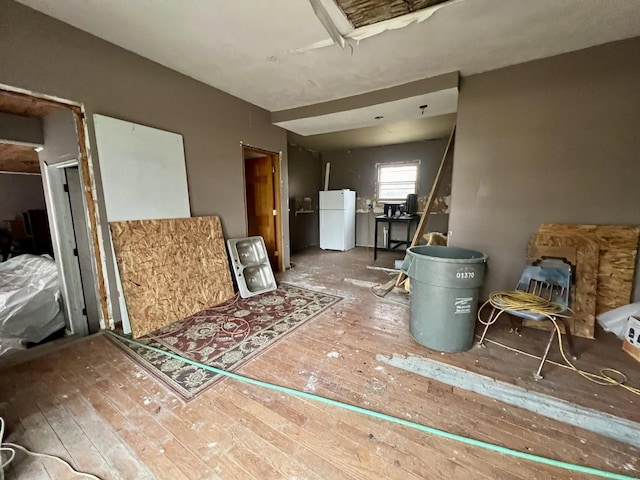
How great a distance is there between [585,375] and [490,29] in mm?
2822

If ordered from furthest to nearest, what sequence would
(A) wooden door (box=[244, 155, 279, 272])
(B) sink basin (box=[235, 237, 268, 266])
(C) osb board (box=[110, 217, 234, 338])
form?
(A) wooden door (box=[244, 155, 279, 272]) < (B) sink basin (box=[235, 237, 268, 266]) < (C) osb board (box=[110, 217, 234, 338])

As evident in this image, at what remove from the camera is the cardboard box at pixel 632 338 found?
200 cm

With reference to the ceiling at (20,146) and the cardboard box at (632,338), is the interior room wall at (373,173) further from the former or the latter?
the ceiling at (20,146)

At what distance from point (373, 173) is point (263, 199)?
3364mm

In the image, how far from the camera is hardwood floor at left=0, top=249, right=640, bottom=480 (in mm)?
1180

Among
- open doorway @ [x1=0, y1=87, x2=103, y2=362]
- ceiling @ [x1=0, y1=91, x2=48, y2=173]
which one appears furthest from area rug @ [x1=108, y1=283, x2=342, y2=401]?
ceiling @ [x1=0, y1=91, x2=48, y2=173]

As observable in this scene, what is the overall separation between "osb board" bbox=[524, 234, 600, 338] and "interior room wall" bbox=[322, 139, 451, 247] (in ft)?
11.5

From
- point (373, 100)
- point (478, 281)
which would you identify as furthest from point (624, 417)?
point (373, 100)

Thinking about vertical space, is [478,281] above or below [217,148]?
below

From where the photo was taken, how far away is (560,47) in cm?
235

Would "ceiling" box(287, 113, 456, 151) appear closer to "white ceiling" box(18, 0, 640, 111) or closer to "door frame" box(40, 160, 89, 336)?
"white ceiling" box(18, 0, 640, 111)

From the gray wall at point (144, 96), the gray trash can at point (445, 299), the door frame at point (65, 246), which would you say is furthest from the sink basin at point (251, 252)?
the gray trash can at point (445, 299)

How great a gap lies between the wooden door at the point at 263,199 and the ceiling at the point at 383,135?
1.25 meters

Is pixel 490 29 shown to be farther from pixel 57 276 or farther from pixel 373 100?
pixel 57 276
